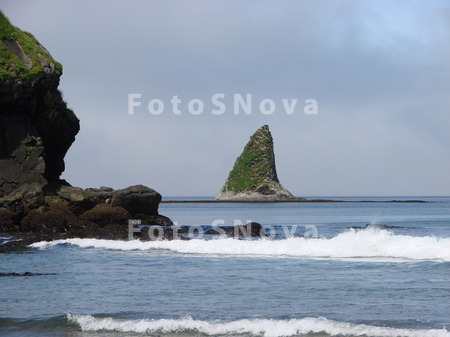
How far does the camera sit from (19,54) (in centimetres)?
5119

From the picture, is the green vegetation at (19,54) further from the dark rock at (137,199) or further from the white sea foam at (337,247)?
the white sea foam at (337,247)

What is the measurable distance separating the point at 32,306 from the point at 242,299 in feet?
18.4

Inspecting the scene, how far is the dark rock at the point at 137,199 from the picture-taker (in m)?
47.3

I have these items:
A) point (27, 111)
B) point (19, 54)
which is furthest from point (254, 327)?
point (19, 54)

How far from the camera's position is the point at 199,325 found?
47.9 feet

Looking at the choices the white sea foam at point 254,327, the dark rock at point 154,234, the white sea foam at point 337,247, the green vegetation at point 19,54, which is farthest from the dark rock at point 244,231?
the white sea foam at point 254,327

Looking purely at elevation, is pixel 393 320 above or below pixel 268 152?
below

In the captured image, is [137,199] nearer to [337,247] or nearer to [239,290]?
[337,247]

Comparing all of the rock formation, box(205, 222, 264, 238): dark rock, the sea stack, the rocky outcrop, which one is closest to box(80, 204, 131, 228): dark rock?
the rock formation

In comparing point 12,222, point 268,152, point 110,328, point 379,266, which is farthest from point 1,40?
point 268,152

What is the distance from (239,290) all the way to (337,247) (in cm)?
1196

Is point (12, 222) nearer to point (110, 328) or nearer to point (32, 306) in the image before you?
point (32, 306)

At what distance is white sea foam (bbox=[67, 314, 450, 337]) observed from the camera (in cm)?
1374

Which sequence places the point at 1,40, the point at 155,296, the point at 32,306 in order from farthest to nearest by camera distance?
the point at 1,40, the point at 155,296, the point at 32,306
